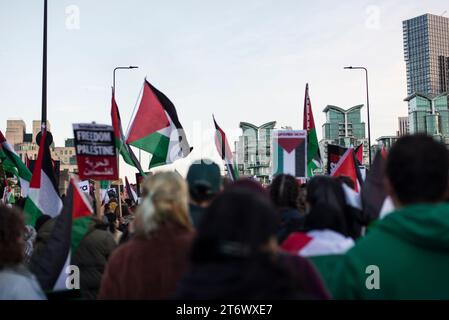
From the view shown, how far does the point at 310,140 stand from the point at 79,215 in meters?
8.82

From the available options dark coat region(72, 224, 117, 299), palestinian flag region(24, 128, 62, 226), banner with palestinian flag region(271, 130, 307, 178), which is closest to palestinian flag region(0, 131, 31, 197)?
palestinian flag region(24, 128, 62, 226)

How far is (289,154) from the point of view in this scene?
9.05 metres

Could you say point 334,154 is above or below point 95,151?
above

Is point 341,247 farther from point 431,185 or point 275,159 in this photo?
point 275,159

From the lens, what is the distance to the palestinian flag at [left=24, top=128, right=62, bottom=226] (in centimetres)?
673

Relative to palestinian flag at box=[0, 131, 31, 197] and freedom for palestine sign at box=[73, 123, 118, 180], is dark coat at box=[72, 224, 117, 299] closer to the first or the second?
freedom for palestine sign at box=[73, 123, 118, 180]

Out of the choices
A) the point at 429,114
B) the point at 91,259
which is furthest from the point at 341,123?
the point at 91,259

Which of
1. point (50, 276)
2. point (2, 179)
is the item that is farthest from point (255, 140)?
point (50, 276)

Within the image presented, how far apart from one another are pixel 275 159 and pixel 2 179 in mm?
8070

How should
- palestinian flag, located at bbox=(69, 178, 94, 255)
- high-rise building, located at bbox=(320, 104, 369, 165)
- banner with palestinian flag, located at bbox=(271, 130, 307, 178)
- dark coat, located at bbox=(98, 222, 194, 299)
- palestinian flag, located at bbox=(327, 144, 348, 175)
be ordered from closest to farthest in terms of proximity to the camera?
1. dark coat, located at bbox=(98, 222, 194, 299)
2. palestinian flag, located at bbox=(69, 178, 94, 255)
3. banner with palestinian flag, located at bbox=(271, 130, 307, 178)
4. palestinian flag, located at bbox=(327, 144, 348, 175)
5. high-rise building, located at bbox=(320, 104, 369, 165)

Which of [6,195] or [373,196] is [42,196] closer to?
[373,196]

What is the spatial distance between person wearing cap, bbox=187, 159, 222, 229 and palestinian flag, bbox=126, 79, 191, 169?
Result: 5.51 metres

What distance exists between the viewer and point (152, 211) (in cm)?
288

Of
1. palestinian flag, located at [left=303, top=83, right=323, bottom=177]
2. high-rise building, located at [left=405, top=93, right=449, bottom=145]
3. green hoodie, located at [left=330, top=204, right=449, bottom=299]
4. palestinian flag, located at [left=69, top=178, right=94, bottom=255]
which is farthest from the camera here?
high-rise building, located at [left=405, top=93, right=449, bottom=145]
